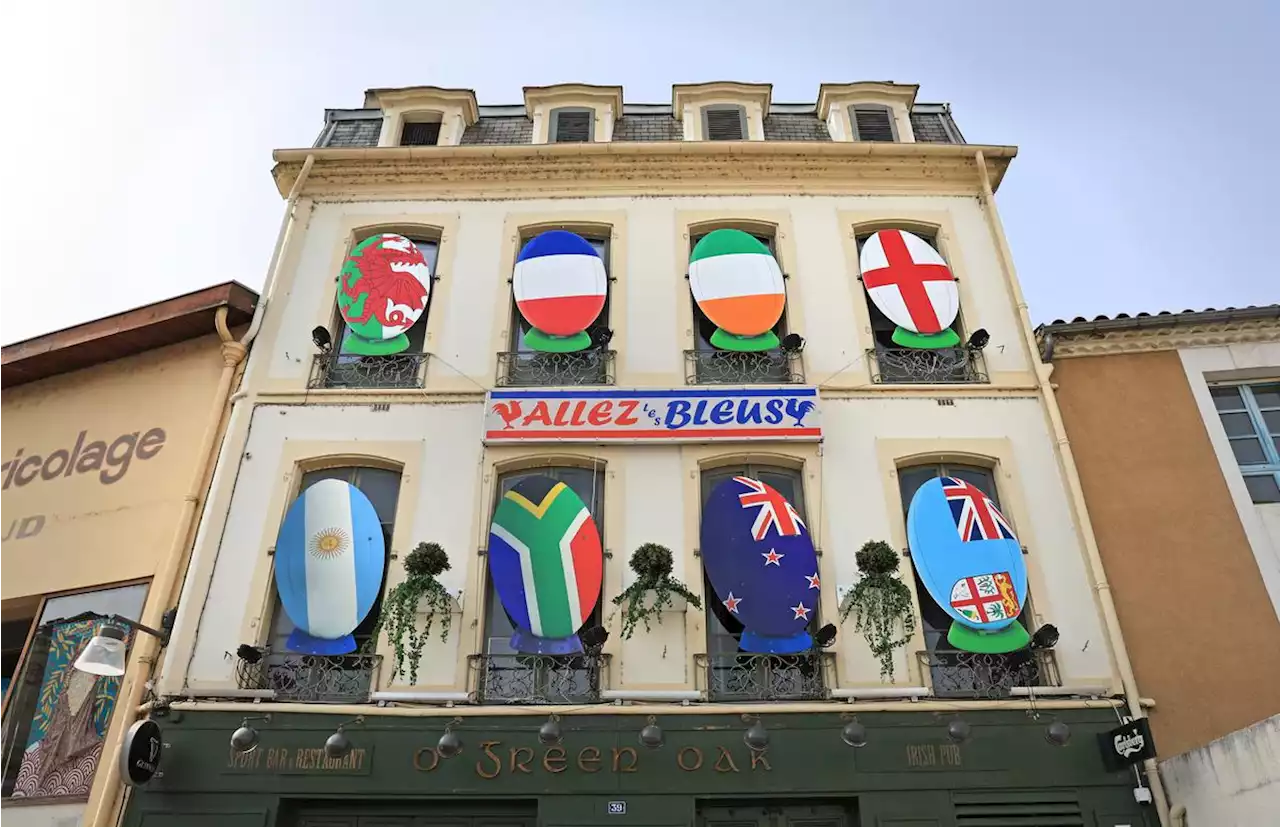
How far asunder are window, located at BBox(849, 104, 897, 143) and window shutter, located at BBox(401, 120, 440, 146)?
5.99m

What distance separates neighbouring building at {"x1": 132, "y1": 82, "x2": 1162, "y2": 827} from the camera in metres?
7.80

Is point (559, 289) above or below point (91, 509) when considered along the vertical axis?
above

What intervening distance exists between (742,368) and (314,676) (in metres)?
5.59

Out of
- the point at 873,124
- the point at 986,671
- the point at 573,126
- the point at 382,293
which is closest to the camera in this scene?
the point at 986,671

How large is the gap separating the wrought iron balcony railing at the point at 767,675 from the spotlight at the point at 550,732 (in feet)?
4.73

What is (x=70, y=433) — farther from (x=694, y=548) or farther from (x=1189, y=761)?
(x=1189, y=761)

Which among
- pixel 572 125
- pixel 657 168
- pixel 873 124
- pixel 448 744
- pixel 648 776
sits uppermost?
pixel 572 125

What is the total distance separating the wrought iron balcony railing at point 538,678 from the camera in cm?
817

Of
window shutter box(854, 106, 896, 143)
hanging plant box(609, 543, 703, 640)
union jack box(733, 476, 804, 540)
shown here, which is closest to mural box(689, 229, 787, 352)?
union jack box(733, 476, 804, 540)

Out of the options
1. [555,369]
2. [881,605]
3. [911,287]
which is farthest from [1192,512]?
[555,369]

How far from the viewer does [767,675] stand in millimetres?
8219

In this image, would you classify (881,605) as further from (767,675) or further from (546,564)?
(546,564)

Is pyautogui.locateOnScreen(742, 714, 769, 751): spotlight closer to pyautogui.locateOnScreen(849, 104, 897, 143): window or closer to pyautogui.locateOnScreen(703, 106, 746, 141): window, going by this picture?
pyautogui.locateOnScreen(703, 106, 746, 141): window

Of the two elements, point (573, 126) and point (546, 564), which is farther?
point (573, 126)
